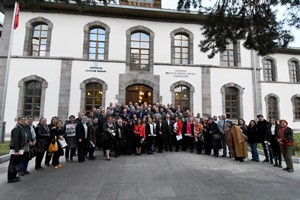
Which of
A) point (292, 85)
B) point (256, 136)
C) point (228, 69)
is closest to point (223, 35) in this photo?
point (256, 136)

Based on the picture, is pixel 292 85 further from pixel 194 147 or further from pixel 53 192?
pixel 53 192

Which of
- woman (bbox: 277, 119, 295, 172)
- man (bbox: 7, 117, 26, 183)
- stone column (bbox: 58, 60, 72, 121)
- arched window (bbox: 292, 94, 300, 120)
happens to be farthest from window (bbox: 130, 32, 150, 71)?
arched window (bbox: 292, 94, 300, 120)

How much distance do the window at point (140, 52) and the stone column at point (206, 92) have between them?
14.6 ft

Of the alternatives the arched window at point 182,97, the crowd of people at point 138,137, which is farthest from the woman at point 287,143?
the arched window at point 182,97

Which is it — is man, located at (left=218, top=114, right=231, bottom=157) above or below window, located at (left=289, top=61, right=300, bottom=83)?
below

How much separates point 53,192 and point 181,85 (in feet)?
40.8

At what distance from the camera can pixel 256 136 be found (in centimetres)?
798

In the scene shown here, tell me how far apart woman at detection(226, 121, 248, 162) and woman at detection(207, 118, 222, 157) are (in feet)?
2.06

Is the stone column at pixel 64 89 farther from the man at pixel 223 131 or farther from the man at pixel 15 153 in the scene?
the man at pixel 223 131

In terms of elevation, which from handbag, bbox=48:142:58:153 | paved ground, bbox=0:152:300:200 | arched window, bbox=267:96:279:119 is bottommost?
paved ground, bbox=0:152:300:200

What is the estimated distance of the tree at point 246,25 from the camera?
602 centimetres

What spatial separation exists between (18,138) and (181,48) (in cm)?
1347

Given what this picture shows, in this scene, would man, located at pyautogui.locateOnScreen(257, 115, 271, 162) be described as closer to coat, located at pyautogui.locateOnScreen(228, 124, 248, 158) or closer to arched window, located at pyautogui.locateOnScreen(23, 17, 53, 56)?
coat, located at pyautogui.locateOnScreen(228, 124, 248, 158)

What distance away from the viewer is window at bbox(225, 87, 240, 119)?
16109 mm
